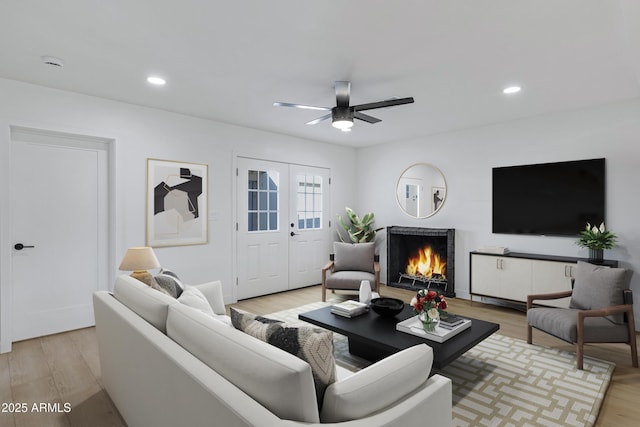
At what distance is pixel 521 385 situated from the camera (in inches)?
100

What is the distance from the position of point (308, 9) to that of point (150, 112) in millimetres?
2769

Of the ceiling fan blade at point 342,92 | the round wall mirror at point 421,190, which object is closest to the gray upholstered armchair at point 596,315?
the round wall mirror at point 421,190

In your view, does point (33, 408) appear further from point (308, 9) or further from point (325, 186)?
point (325, 186)

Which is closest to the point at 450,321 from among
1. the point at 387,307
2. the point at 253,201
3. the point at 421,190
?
the point at 387,307

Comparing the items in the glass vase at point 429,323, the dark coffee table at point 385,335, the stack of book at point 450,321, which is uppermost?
the glass vase at point 429,323

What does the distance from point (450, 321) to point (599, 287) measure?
1.44 meters

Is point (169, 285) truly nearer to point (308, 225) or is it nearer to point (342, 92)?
point (342, 92)

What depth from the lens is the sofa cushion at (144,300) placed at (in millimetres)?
1843

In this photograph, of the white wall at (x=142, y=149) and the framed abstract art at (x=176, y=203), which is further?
the framed abstract art at (x=176, y=203)

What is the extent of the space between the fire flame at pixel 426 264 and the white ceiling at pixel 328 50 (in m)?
2.43

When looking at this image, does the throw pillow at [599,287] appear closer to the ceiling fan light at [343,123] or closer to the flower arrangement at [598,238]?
the flower arrangement at [598,238]

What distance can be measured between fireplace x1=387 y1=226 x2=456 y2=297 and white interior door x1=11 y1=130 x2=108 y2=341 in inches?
164

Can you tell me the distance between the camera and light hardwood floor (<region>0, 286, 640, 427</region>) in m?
2.18

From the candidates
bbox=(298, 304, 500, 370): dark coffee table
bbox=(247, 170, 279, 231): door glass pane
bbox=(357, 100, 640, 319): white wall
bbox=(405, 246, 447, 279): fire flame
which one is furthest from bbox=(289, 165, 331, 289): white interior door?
bbox=(298, 304, 500, 370): dark coffee table
